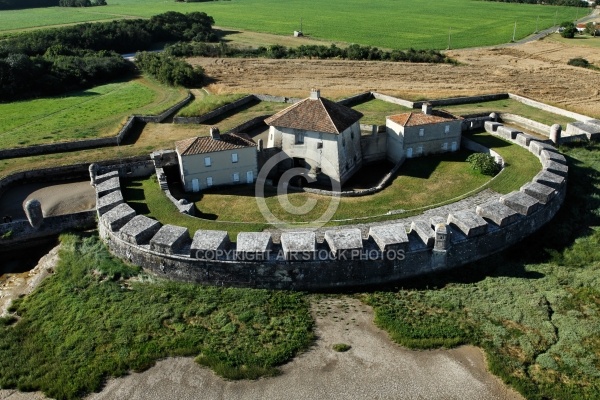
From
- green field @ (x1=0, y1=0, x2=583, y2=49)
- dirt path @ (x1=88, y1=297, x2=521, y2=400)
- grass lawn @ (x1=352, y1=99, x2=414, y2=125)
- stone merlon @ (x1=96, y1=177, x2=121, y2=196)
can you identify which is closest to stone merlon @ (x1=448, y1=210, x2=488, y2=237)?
dirt path @ (x1=88, y1=297, x2=521, y2=400)

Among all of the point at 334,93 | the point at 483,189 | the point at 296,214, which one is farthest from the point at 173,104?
the point at 483,189

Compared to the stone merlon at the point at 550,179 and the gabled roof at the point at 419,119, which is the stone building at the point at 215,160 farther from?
the stone merlon at the point at 550,179

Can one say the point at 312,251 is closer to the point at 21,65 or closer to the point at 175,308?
the point at 175,308

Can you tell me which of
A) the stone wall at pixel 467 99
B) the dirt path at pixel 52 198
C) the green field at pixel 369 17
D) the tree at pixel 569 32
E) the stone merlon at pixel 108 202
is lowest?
the dirt path at pixel 52 198

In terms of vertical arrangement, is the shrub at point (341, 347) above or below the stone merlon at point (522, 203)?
below

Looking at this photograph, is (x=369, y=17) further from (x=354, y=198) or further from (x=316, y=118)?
(x=354, y=198)

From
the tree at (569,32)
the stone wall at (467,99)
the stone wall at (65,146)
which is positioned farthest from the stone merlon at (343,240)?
the tree at (569,32)
